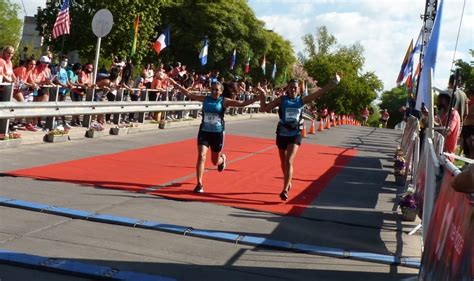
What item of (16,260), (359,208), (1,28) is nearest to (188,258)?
(16,260)

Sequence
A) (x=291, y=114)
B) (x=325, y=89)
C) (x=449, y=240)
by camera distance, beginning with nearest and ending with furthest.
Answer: (x=449, y=240), (x=325, y=89), (x=291, y=114)

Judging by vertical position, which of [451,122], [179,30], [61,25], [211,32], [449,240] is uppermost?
[211,32]

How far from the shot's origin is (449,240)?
5430 millimetres

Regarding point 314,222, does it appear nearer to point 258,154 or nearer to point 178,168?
point 178,168

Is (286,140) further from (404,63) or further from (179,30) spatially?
(179,30)

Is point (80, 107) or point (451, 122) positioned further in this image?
point (80, 107)

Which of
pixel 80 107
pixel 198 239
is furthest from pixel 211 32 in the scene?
pixel 198 239

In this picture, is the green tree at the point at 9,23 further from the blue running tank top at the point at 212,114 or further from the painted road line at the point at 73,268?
the painted road line at the point at 73,268

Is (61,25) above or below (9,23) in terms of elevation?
below

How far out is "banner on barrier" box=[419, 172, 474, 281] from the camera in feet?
15.5

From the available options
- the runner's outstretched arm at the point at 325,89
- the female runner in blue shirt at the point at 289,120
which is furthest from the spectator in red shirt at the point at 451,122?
the female runner in blue shirt at the point at 289,120

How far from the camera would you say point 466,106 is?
12.0 m

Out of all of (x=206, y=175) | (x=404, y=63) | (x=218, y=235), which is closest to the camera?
(x=218, y=235)

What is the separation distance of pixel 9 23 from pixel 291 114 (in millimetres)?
90272
